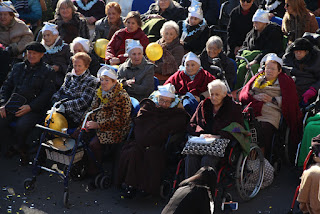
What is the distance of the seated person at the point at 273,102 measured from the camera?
24.9 ft

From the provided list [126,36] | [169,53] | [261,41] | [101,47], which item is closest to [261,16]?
[261,41]

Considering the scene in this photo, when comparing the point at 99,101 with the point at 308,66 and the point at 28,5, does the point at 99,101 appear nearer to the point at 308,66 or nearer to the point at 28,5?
the point at 308,66

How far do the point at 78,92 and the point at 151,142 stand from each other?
1.44m

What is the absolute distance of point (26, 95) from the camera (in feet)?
27.4

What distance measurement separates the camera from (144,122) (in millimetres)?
7320

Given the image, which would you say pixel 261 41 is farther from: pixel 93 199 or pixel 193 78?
pixel 93 199

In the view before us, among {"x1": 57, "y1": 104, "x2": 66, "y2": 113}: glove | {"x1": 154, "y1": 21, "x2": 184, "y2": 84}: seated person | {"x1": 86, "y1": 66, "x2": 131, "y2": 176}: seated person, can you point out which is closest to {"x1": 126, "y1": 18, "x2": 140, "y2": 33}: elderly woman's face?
{"x1": 154, "y1": 21, "x2": 184, "y2": 84}: seated person

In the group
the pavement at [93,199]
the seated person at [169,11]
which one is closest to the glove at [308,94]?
the pavement at [93,199]

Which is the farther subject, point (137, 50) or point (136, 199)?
point (137, 50)

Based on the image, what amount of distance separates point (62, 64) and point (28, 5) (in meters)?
2.65

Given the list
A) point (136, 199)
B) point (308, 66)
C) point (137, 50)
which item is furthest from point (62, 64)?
point (308, 66)

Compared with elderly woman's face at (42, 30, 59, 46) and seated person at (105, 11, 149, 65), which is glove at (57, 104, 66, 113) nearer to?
elderly woman's face at (42, 30, 59, 46)

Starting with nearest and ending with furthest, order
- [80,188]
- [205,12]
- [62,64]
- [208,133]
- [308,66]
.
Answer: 1. [208,133]
2. [80,188]
3. [308,66]
4. [62,64]
5. [205,12]

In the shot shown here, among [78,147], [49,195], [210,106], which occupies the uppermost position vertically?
[210,106]
